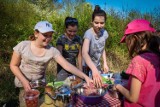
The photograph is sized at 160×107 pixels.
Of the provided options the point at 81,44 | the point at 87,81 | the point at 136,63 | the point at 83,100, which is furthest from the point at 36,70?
the point at 136,63

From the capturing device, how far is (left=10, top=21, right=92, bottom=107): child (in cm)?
282

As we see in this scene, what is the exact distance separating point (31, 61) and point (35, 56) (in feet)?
0.24

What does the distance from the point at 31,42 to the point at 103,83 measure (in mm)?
957

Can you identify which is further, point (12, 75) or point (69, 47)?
point (12, 75)

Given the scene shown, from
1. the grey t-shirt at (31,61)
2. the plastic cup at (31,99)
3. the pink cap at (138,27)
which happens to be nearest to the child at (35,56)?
the grey t-shirt at (31,61)

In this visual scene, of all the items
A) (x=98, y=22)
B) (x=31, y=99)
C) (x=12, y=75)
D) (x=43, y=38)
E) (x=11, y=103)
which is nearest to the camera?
(x=31, y=99)

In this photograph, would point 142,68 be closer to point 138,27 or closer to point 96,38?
point 138,27

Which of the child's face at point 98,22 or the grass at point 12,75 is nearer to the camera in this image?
the child's face at point 98,22

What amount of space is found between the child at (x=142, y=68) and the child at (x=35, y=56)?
0.80 m

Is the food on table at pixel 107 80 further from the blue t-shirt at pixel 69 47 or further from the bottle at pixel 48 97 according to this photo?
the blue t-shirt at pixel 69 47

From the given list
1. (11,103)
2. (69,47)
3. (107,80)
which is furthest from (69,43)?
(11,103)

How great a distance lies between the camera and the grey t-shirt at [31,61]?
2.85 m

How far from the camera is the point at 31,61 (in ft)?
9.49

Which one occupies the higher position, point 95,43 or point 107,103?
point 95,43
